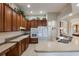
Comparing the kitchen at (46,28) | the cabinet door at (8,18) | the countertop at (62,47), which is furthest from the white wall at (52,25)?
the cabinet door at (8,18)

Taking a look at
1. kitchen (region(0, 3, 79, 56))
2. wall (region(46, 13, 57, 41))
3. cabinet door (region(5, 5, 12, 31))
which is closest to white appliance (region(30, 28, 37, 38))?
kitchen (region(0, 3, 79, 56))

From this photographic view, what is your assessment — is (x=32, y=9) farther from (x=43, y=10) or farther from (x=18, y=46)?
(x=18, y=46)

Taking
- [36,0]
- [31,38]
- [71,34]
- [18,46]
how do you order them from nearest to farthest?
[36,0]
[71,34]
[31,38]
[18,46]

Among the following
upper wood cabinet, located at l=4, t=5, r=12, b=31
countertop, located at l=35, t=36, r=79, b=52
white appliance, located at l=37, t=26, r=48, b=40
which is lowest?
countertop, located at l=35, t=36, r=79, b=52

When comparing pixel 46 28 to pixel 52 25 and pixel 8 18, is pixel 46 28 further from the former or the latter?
pixel 8 18

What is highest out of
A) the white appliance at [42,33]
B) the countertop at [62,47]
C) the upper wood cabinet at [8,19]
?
the upper wood cabinet at [8,19]

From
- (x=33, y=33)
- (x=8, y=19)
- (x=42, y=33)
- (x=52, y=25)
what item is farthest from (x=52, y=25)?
(x=8, y=19)

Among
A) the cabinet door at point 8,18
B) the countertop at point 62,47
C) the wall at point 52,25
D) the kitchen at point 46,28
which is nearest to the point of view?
the countertop at point 62,47

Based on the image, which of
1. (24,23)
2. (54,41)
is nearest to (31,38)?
(24,23)

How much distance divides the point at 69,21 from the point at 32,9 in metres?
0.68

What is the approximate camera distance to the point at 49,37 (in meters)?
2.30

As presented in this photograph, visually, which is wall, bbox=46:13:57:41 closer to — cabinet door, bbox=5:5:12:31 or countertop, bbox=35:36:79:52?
countertop, bbox=35:36:79:52

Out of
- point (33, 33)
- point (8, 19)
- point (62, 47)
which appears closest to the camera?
point (62, 47)

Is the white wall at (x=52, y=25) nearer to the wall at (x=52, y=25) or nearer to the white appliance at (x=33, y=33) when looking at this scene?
the wall at (x=52, y=25)
